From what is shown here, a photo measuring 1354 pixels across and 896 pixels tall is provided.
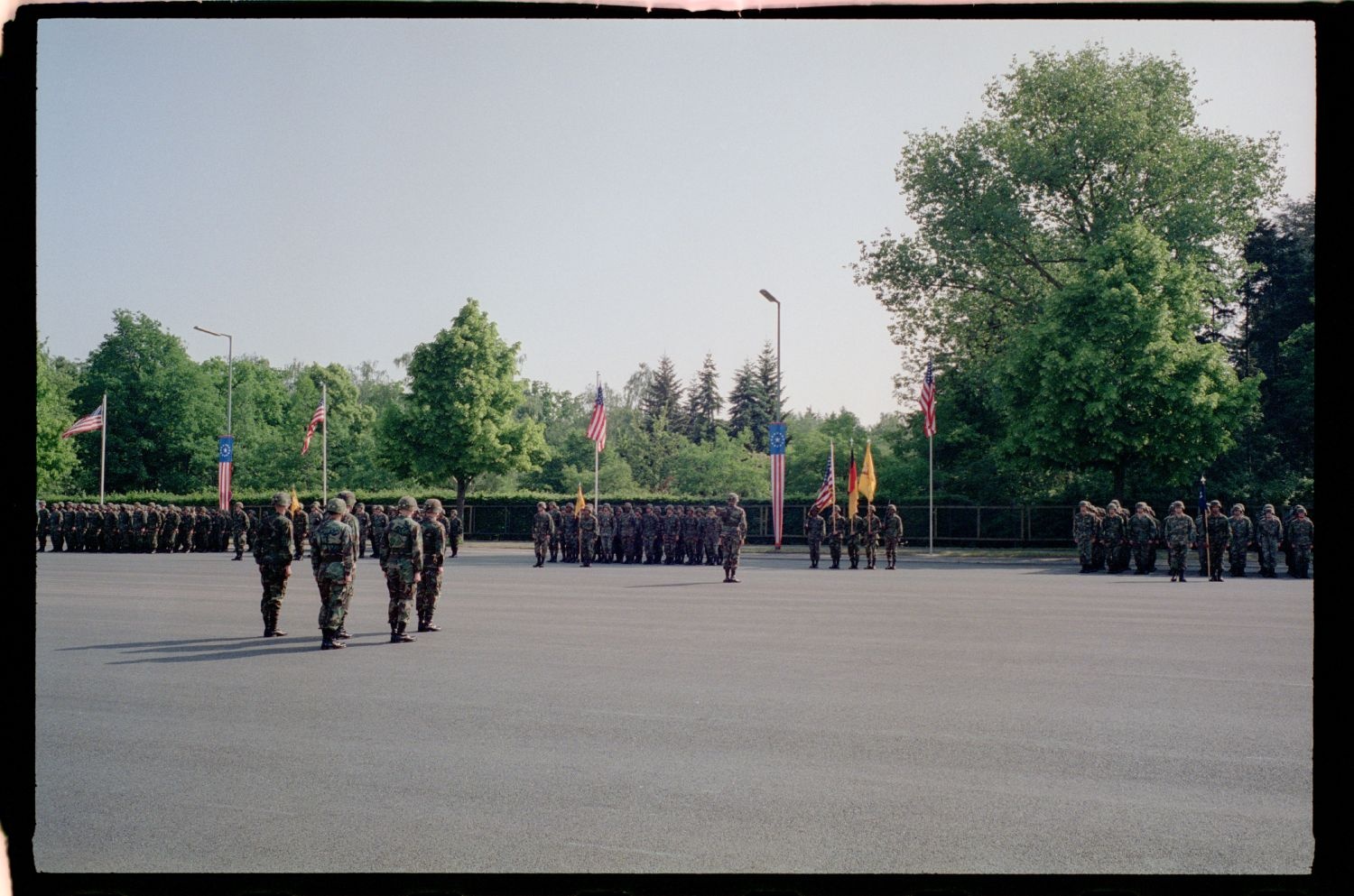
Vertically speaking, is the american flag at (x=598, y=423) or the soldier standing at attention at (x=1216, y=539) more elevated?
the american flag at (x=598, y=423)

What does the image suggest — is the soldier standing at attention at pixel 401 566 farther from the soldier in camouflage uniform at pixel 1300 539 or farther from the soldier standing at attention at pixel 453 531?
the soldier standing at attention at pixel 453 531

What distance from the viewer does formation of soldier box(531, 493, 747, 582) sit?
3372 cm

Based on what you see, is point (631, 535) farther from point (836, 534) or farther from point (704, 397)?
point (704, 397)

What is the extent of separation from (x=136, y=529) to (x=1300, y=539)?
3834cm

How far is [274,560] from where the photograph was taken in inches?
567

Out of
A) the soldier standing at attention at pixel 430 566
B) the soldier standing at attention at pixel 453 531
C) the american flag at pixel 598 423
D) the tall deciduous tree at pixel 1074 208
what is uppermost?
the tall deciduous tree at pixel 1074 208

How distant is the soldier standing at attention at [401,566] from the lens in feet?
45.1

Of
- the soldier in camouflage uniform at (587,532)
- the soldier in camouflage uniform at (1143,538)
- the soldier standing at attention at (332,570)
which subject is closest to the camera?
A: the soldier standing at attention at (332,570)

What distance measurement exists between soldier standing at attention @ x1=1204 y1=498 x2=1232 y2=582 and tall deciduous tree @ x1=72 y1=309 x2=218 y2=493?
193 feet

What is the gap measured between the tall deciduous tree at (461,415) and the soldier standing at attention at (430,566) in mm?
41335

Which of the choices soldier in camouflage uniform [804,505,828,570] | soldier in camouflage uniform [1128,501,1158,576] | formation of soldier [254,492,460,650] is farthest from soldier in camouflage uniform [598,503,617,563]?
formation of soldier [254,492,460,650]

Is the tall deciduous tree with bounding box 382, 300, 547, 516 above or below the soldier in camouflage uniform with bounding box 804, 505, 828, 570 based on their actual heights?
above

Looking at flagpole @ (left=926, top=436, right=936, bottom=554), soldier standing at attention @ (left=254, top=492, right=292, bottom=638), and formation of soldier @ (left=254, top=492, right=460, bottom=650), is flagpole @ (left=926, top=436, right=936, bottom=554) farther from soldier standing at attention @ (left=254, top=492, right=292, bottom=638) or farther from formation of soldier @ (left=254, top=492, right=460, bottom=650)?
soldier standing at attention @ (left=254, top=492, right=292, bottom=638)

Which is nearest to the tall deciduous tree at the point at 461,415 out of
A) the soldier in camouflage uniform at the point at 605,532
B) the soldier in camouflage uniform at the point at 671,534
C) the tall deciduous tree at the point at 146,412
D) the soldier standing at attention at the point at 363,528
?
the soldier standing at attention at the point at 363,528
